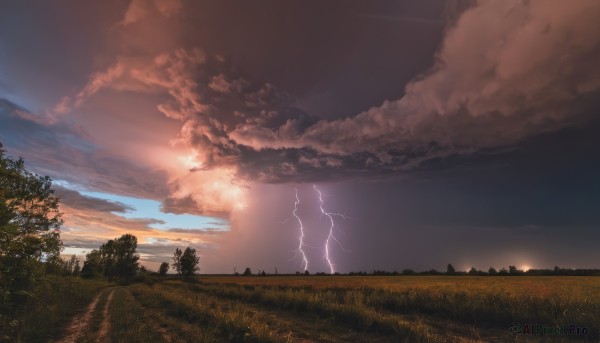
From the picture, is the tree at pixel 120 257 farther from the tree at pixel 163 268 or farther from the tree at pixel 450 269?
the tree at pixel 450 269

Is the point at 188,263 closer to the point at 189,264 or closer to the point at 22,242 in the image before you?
the point at 189,264

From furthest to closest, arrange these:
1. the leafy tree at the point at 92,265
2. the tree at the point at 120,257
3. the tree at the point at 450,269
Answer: the tree at the point at 450,269, the tree at the point at 120,257, the leafy tree at the point at 92,265

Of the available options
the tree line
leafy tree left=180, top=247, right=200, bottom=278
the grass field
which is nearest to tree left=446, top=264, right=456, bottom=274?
A: leafy tree left=180, top=247, right=200, bottom=278

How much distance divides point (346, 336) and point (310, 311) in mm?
6956

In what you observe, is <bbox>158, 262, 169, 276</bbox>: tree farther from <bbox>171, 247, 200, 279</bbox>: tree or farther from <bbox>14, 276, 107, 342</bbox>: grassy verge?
<bbox>14, 276, 107, 342</bbox>: grassy verge

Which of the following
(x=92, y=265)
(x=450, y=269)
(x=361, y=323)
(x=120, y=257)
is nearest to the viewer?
(x=361, y=323)

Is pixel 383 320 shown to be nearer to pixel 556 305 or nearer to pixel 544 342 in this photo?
pixel 544 342

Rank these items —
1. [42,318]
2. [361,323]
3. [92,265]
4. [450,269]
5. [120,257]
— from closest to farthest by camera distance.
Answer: [361,323]
[42,318]
[92,265]
[120,257]
[450,269]

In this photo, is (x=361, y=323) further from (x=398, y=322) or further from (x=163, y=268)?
(x=163, y=268)

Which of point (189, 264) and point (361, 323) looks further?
point (189, 264)

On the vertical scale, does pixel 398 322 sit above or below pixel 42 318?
above

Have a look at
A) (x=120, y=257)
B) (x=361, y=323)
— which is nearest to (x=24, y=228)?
(x=361, y=323)

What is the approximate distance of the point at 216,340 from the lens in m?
11.0

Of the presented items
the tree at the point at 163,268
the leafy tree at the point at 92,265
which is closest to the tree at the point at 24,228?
the leafy tree at the point at 92,265
